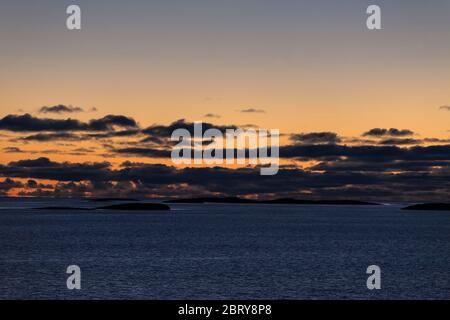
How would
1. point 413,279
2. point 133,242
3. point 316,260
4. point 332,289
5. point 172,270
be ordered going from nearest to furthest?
1. point 332,289
2. point 413,279
3. point 172,270
4. point 316,260
5. point 133,242

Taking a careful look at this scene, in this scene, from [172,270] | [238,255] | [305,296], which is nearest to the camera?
[305,296]

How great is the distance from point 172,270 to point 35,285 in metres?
19.3

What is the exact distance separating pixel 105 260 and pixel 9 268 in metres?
15.9

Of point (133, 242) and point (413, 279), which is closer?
point (413, 279)

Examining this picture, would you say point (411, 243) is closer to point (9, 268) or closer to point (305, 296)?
point (305, 296)

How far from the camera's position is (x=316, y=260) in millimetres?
89938

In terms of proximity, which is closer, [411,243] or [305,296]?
[305,296]

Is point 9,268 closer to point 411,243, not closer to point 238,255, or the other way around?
point 238,255
